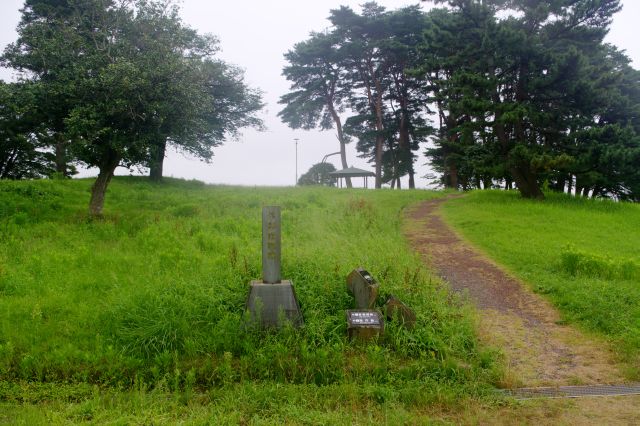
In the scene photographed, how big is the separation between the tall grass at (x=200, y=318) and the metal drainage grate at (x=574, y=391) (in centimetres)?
42

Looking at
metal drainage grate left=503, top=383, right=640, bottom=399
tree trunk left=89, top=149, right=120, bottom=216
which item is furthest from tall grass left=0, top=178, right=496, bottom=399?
tree trunk left=89, top=149, right=120, bottom=216

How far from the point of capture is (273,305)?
650 centimetres

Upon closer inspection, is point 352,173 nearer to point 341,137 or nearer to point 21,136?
point 341,137

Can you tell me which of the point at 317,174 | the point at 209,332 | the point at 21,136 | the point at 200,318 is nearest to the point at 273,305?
the point at 209,332

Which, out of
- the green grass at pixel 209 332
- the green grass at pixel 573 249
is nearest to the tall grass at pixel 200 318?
the green grass at pixel 209 332

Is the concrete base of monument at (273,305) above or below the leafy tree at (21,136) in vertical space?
below

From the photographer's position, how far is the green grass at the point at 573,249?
24.4ft

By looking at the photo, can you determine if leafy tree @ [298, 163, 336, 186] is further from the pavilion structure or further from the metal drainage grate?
the metal drainage grate

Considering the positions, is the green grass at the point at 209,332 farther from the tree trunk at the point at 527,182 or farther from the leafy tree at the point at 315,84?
the leafy tree at the point at 315,84

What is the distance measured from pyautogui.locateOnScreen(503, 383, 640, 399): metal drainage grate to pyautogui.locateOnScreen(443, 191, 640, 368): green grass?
91 centimetres

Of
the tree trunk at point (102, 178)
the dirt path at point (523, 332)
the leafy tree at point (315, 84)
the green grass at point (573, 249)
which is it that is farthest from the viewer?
the leafy tree at point (315, 84)

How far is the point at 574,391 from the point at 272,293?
3.98 metres

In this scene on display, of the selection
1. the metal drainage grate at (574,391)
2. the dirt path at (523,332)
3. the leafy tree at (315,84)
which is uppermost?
the leafy tree at (315,84)

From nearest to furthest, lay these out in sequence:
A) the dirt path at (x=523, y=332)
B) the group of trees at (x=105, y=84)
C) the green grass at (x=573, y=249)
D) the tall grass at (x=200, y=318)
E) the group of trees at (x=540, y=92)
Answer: the tall grass at (x=200, y=318) → the dirt path at (x=523, y=332) → the green grass at (x=573, y=249) → the group of trees at (x=105, y=84) → the group of trees at (x=540, y=92)
